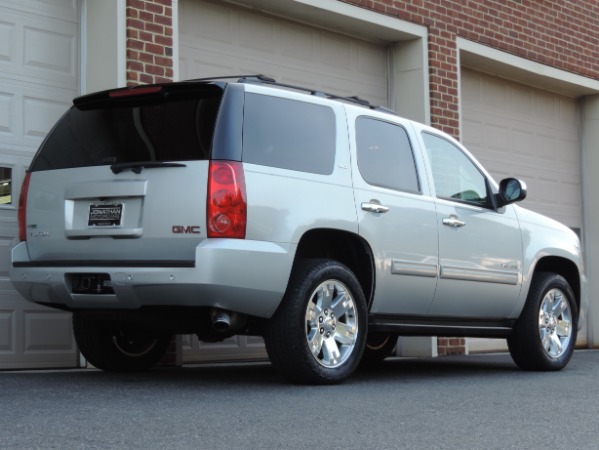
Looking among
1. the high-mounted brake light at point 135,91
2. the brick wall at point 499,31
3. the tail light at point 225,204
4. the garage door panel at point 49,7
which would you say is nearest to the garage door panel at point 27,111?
the garage door panel at point 49,7

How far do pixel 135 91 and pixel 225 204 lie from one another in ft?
3.65

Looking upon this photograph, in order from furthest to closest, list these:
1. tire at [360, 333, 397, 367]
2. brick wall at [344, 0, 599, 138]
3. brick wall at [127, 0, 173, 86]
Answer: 1. brick wall at [344, 0, 599, 138]
2. tire at [360, 333, 397, 367]
3. brick wall at [127, 0, 173, 86]

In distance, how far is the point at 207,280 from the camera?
656 centimetres

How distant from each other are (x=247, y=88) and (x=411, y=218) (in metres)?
1.64

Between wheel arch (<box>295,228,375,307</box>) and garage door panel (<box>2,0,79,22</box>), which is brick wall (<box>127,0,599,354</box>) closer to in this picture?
garage door panel (<box>2,0,79,22</box>)

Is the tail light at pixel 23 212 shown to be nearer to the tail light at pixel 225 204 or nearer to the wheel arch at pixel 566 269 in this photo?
the tail light at pixel 225 204

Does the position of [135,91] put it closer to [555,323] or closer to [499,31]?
[555,323]

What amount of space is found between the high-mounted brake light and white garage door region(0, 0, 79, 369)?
1.95 metres

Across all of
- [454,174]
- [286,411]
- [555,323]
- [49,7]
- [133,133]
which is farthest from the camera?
[555,323]

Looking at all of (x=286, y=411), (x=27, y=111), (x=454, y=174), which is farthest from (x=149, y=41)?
(x=286, y=411)

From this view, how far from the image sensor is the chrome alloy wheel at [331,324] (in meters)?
7.18

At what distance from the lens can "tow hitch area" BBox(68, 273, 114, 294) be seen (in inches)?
272

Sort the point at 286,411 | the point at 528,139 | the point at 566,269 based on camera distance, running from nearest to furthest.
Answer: the point at 286,411 < the point at 566,269 < the point at 528,139

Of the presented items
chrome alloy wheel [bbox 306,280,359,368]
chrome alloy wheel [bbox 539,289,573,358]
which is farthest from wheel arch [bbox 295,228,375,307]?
chrome alloy wheel [bbox 539,289,573,358]
